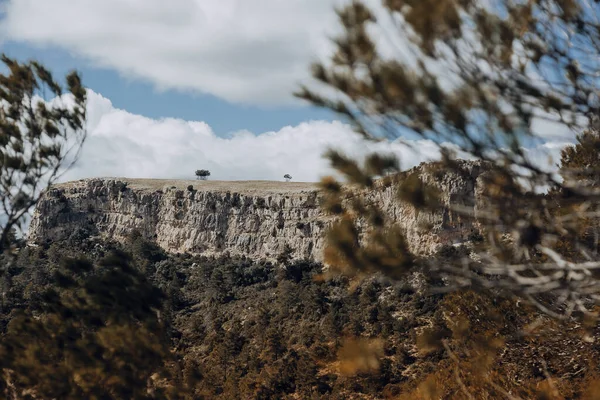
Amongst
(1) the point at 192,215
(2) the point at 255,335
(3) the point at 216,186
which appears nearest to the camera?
(2) the point at 255,335

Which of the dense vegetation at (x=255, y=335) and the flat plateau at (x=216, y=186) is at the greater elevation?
the flat plateau at (x=216, y=186)

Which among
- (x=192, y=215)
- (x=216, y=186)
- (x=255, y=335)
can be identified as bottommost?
(x=255, y=335)

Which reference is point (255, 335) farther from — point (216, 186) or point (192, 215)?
point (216, 186)

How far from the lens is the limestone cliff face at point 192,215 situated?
5359 cm

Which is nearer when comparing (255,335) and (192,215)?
(255,335)

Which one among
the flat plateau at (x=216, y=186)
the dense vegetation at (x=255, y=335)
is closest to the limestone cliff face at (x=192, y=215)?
the flat plateau at (x=216, y=186)

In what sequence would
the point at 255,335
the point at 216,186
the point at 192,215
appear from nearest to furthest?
1. the point at 255,335
2. the point at 192,215
3. the point at 216,186

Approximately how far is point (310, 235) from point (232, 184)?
18.6m

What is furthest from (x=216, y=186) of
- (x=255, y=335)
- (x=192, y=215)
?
(x=255, y=335)

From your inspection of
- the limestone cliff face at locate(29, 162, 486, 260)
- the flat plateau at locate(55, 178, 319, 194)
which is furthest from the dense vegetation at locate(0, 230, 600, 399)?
the flat plateau at locate(55, 178, 319, 194)

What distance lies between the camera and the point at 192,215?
5891 cm

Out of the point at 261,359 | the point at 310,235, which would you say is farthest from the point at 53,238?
the point at 261,359

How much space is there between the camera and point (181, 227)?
59000 millimetres

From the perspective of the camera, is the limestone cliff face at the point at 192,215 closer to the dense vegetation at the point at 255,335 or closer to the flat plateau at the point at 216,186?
the flat plateau at the point at 216,186
